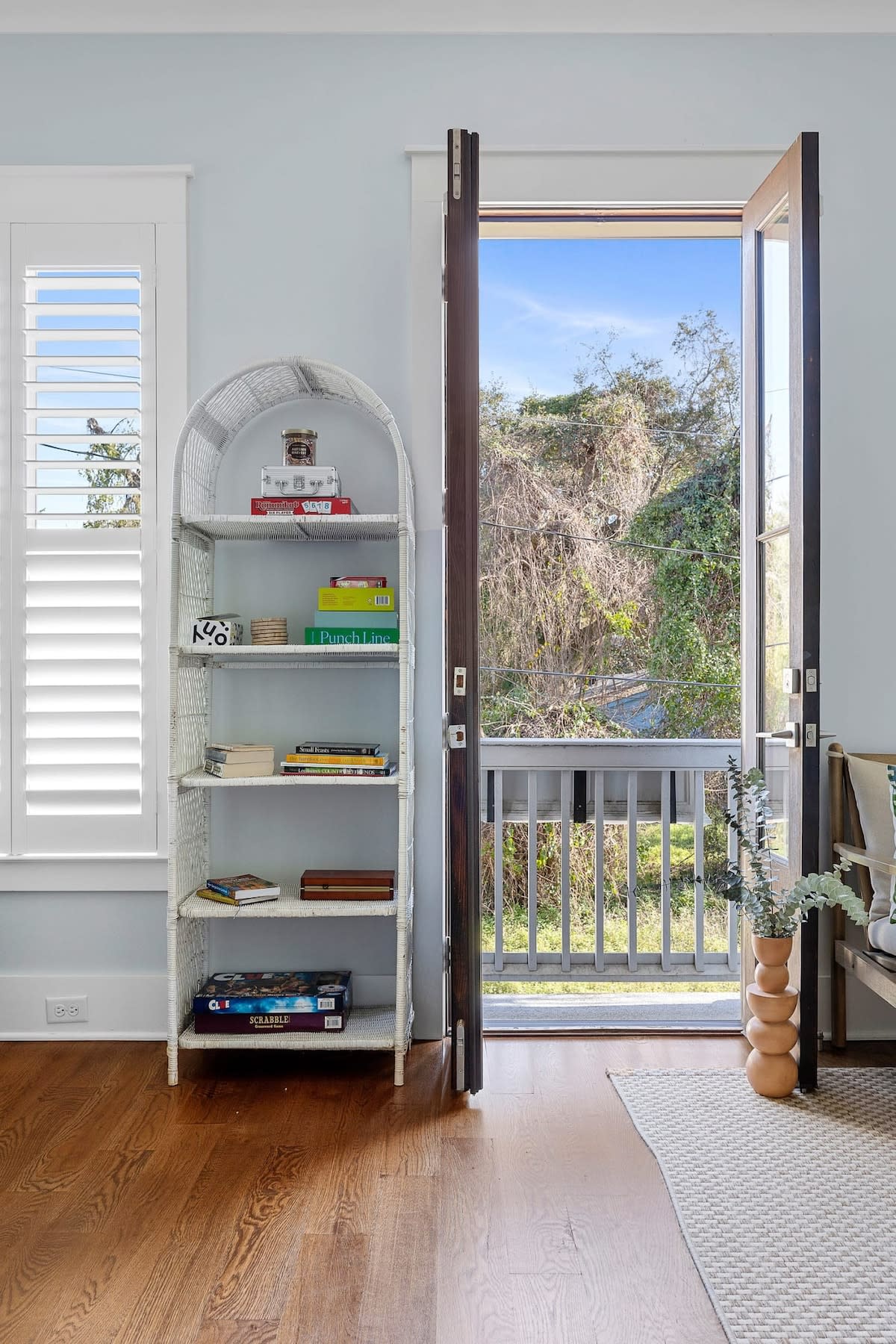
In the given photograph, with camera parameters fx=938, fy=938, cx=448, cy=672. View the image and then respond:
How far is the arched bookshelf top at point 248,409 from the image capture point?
2.40 metres

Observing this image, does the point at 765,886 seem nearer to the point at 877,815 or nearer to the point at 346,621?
the point at 877,815

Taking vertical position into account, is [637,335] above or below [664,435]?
above

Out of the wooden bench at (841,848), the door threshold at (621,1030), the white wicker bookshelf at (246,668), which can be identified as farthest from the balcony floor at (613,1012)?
the white wicker bookshelf at (246,668)

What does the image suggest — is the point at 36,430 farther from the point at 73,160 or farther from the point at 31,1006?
the point at 31,1006

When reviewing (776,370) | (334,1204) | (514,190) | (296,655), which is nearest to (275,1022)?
(334,1204)

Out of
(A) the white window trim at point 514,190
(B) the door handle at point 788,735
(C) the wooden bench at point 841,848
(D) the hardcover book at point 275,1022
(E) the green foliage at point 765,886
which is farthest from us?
(A) the white window trim at point 514,190

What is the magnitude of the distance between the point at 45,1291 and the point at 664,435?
3.60 metres

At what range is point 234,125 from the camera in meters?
2.70

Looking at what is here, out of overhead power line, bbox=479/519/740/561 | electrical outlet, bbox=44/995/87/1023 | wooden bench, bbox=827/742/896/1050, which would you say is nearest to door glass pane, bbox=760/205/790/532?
wooden bench, bbox=827/742/896/1050

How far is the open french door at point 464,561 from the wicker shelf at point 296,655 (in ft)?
0.77

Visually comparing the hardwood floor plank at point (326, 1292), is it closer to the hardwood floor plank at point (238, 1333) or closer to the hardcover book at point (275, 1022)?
the hardwood floor plank at point (238, 1333)

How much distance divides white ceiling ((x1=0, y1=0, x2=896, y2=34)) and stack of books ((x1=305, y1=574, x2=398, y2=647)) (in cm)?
160

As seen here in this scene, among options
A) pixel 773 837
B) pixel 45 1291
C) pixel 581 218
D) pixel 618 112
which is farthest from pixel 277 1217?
pixel 618 112

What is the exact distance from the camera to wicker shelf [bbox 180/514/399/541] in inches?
93.7
